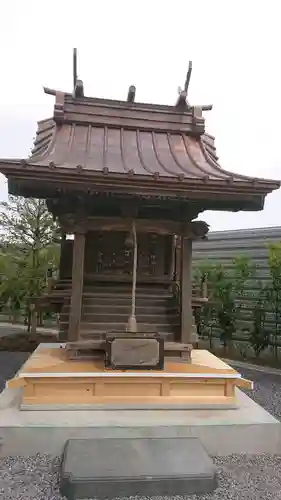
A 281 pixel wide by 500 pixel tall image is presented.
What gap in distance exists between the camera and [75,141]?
4750 millimetres

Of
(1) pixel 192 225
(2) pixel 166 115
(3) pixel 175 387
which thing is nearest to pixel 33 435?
(3) pixel 175 387

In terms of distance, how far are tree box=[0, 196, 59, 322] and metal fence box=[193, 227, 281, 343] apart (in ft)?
13.8

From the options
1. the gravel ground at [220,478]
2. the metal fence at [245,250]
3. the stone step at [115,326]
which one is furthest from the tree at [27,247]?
the gravel ground at [220,478]

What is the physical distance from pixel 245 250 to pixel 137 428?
837 cm

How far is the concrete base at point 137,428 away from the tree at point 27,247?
701 cm

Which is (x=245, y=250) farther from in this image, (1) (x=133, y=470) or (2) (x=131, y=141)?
(1) (x=133, y=470)

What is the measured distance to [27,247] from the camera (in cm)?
1146

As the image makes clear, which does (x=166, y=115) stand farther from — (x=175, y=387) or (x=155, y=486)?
(x=155, y=486)

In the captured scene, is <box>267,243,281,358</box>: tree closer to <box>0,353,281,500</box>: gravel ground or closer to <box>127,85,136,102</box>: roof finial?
<box>127,85,136,102</box>: roof finial

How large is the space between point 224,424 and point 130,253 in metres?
2.16

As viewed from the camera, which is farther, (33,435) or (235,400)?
(235,400)

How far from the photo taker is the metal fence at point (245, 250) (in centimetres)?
1031

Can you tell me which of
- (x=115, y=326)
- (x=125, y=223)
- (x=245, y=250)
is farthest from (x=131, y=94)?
(x=245, y=250)

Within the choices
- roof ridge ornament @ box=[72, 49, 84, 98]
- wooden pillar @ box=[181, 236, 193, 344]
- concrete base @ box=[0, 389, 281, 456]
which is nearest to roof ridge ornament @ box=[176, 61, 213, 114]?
roof ridge ornament @ box=[72, 49, 84, 98]
